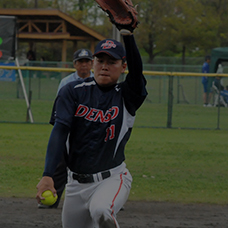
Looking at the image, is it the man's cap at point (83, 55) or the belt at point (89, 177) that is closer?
the belt at point (89, 177)

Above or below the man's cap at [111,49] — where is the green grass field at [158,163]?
below

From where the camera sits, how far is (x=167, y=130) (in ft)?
46.1

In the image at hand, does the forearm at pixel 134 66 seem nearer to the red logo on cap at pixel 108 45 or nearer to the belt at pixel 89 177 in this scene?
the red logo on cap at pixel 108 45

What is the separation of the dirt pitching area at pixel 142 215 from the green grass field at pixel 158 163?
0.32 meters

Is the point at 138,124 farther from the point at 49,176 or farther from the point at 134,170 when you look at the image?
the point at 49,176

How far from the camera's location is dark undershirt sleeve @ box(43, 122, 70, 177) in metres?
3.55

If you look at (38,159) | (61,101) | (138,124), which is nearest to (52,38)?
(138,124)

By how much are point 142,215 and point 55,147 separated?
106 inches

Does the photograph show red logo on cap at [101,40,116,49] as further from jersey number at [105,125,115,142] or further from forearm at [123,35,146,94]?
jersey number at [105,125,115,142]

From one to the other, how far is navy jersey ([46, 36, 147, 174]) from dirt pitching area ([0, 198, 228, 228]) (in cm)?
191

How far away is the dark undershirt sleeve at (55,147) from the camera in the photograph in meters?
3.55

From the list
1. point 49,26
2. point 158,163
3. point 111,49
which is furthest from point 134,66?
point 49,26

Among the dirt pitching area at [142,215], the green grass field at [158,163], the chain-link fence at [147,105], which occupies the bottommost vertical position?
the dirt pitching area at [142,215]

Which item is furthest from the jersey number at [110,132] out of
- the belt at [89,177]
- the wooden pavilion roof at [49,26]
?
the wooden pavilion roof at [49,26]
